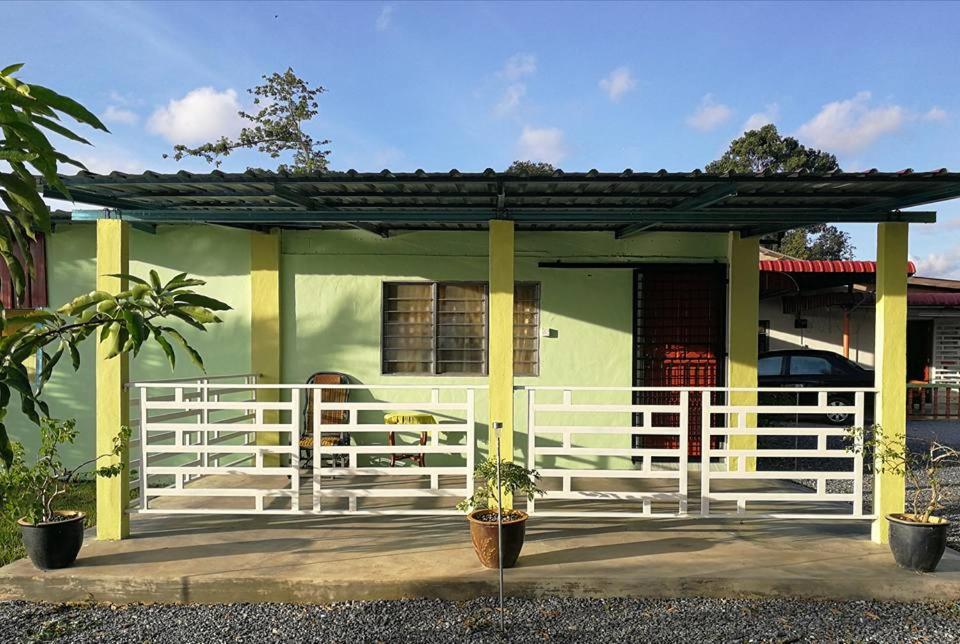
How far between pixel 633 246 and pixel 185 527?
531cm

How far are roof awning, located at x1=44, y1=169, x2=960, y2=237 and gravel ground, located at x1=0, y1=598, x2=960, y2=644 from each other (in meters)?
2.71

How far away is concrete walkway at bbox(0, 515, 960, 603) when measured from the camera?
4027 millimetres

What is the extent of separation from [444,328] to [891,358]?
437cm

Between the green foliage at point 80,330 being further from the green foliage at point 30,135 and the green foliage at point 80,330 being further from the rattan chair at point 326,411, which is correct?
the rattan chair at point 326,411

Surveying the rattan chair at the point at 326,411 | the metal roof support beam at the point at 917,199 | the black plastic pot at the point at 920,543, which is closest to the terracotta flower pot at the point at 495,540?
the black plastic pot at the point at 920,543

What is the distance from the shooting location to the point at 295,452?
16.8ft

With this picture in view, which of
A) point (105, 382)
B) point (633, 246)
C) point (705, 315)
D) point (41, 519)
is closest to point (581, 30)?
point (633, 246)

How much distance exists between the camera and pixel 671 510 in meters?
5.64

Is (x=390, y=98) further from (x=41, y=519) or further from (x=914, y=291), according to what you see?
(x=41, y=519)

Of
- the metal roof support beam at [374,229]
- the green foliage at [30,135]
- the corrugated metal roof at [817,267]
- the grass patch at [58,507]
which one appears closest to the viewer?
the green foliage at [30,135]

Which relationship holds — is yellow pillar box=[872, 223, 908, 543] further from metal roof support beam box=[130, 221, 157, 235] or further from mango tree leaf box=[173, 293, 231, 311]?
metal roof support beam box=[130, 221, 157, 235]

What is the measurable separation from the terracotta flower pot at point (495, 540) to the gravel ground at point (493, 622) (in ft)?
0.95

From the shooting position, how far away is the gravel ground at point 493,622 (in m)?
3.56

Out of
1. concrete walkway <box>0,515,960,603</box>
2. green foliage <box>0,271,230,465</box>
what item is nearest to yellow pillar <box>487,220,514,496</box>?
concrete walkway <box>0,515,960,603</box>
